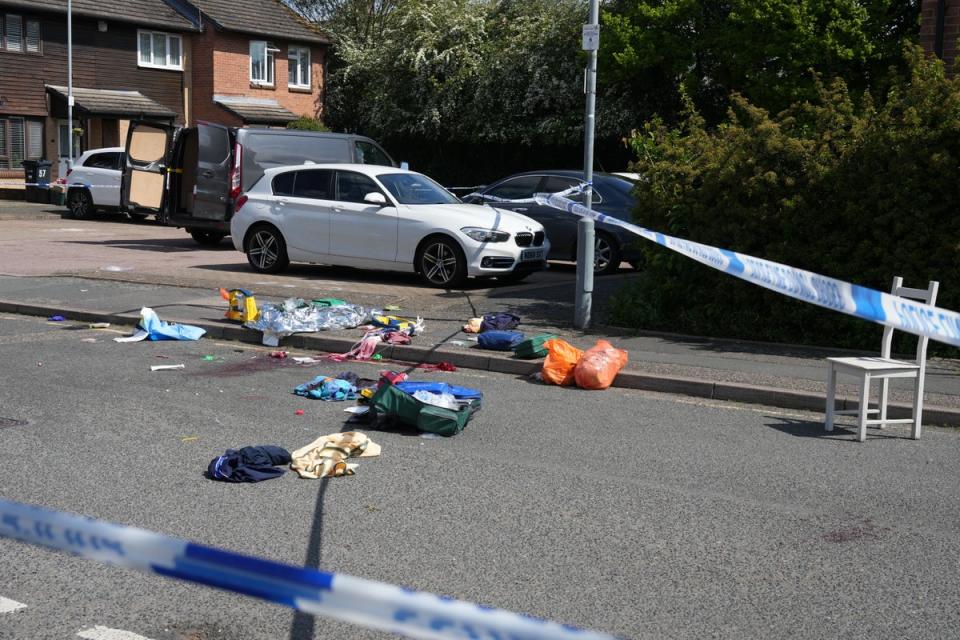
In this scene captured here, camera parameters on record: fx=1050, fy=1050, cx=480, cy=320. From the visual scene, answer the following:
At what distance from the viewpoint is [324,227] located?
1533 centimetres

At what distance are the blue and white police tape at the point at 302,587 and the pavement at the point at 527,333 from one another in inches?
282

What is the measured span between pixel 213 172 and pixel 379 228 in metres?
5.97

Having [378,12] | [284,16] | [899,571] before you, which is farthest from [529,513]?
[378,12]

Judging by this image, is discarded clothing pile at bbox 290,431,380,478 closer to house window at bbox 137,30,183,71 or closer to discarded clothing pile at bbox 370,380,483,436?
discarded clothing pile at bbox 370,380,483,436

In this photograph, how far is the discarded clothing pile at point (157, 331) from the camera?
11094 millimetres

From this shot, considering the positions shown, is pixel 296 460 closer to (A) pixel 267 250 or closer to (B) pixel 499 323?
(B) pixel 499 323

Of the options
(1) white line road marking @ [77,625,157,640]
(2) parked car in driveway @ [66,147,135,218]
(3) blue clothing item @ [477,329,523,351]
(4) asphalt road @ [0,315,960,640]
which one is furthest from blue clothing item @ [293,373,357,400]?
(2) parked car in driveway @ [66,147,135,218]

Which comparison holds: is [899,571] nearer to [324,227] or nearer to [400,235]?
[400,235]

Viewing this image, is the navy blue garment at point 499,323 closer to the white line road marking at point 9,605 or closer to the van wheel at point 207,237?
the white line road marking at point 9,605

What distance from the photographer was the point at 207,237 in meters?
21.5

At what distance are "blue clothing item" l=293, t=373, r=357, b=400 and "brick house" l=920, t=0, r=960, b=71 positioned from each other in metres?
10.1

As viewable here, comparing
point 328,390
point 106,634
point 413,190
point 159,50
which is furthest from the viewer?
point 159,50

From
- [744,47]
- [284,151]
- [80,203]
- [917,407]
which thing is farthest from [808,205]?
[80,203]

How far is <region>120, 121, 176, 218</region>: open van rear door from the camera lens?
68.7ft
